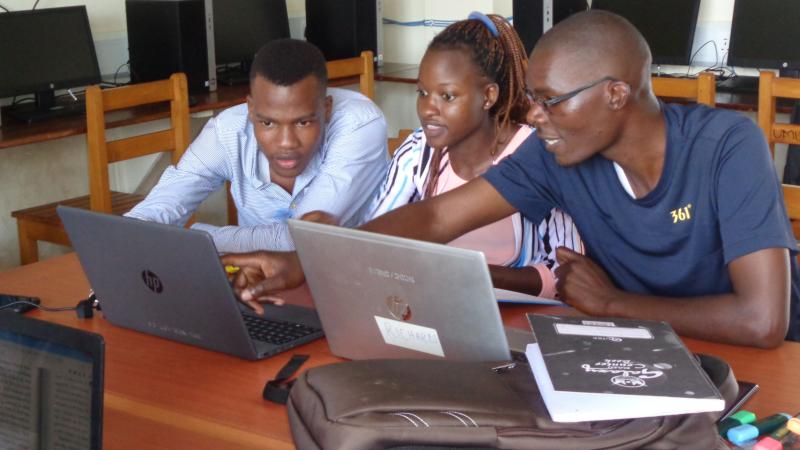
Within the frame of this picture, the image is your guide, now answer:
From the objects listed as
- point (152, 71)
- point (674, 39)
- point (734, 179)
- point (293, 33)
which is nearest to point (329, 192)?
point (734, 179)

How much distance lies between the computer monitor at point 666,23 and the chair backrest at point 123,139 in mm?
2276

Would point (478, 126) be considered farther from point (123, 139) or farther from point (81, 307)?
point (123, 139)

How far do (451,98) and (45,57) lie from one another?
223 centimetres

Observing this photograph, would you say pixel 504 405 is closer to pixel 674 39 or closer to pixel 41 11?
pixel 41 11

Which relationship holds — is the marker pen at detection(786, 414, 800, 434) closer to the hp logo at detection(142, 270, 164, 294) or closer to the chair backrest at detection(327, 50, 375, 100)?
the hp logo at detection(142, 270, 164, 294)

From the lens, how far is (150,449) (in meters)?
→ 1.40

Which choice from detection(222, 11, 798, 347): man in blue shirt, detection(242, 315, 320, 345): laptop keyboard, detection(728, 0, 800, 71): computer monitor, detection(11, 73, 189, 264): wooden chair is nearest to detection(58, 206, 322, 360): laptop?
detection(242, 315, 320, 345): laptop keyboard

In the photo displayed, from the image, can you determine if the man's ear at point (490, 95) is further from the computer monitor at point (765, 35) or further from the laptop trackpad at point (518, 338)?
the computer monitor at point (765, 35)

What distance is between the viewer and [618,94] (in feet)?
5.74

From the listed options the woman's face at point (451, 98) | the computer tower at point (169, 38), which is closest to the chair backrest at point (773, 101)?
the woman's face at point (451, 98)

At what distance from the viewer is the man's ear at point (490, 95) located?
2.27 m

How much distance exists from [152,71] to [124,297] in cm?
283

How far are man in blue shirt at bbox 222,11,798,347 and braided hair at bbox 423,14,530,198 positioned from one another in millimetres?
436

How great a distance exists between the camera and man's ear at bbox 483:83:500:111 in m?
2.27
